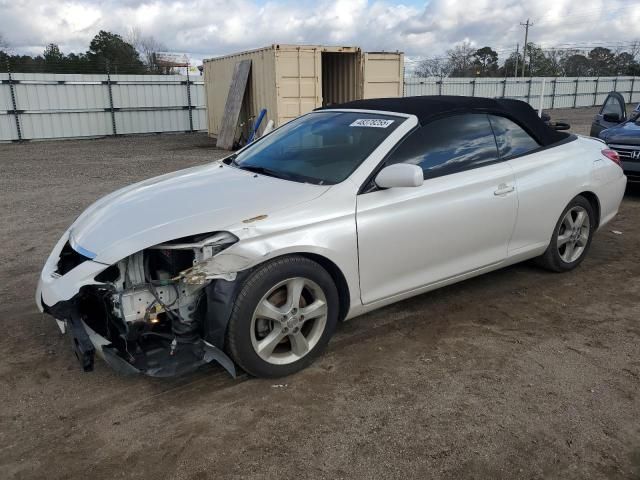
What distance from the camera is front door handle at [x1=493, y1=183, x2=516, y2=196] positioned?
411 centimetres

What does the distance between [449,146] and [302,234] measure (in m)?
1.50

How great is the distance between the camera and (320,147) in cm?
402

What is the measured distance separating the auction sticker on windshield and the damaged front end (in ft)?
4.97

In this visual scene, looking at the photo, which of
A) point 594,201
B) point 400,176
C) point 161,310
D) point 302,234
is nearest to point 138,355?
point 161,310

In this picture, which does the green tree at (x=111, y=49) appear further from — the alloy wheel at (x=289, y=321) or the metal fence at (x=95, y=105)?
the alloy wheel at (x=289, y=321)

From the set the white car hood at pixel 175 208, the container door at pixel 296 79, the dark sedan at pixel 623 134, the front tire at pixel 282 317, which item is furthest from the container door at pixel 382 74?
the front tire at pixel 282 317

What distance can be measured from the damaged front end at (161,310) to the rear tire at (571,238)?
3098 millimetres

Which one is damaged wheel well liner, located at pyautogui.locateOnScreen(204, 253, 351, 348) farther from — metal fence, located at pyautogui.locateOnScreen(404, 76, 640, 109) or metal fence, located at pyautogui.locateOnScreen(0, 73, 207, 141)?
metal fence, located at pyautogui.locateOnScreen(404, 76, 640, 109)

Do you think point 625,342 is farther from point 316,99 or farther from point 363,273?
point 316,99

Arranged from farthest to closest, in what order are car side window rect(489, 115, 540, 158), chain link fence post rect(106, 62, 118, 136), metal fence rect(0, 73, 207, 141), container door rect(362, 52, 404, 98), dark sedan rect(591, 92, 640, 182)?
chain link fence post rect(106, 62, 118, 136) → metal fence rect(0, 73, 207, 141) → container door rect(362, 52, 404, 98) → dark sedan rect(591, 92, 640, 182) → car side window rect(489, 115, 540, 158)

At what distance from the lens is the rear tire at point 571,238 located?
4820 mm

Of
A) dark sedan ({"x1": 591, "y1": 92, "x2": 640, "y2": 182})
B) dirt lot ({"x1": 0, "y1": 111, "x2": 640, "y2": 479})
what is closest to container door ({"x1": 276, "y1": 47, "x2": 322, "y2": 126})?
dark sedan ({"x1": 591, "y1": 92, "x2": 640, "y2": 182})

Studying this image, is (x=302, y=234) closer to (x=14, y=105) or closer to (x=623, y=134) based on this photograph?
(x=623, y=134)

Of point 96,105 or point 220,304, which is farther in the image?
point 96,105
